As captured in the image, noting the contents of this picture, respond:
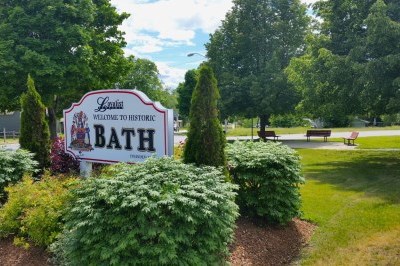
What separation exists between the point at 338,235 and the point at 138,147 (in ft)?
12.7

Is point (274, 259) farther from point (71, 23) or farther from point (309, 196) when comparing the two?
point (71, 23)

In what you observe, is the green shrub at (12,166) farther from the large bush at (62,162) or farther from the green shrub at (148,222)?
the green shrub at (148,222)

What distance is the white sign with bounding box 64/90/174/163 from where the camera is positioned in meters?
6.93

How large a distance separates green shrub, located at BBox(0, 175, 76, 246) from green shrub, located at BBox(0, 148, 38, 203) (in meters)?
1.06

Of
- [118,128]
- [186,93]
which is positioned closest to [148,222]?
[118,128]

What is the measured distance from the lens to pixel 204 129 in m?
6.10

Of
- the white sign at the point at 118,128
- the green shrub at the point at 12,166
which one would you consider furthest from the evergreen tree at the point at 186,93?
the green shrub at the point at 12,166

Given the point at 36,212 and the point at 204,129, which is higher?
the point at 204,129

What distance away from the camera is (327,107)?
53.2 ft

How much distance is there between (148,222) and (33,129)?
5722 millimetres

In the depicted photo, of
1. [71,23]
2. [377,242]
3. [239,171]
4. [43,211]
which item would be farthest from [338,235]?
[71,23]

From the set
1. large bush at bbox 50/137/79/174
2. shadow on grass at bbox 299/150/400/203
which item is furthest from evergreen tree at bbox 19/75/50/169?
shadow on grass at bbox 299/150/400/203

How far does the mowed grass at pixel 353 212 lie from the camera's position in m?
5.96

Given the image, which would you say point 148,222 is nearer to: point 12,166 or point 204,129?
point 204,129
